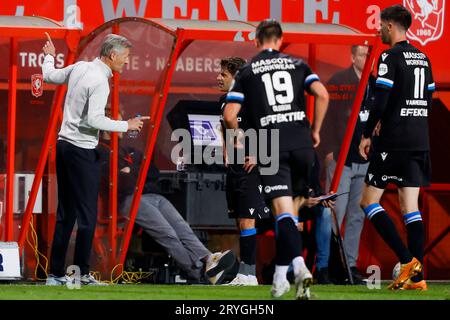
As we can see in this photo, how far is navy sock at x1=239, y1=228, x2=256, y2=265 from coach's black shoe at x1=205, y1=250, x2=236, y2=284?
29 cm

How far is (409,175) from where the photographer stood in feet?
37.7

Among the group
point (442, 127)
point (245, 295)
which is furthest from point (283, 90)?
point (442, 127)

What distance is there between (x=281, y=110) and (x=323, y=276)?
3.09 meters

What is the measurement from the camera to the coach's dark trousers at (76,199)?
11.8 m

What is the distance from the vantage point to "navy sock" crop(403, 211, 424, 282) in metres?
11.5

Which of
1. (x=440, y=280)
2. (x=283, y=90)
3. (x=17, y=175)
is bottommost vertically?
(x=440, y=280)

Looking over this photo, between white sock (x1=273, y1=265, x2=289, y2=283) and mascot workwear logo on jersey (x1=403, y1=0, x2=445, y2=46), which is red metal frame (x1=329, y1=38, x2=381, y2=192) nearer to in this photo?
mascot workwear logo on jersey (x1=403, y1=0, x2=445, y2=46)

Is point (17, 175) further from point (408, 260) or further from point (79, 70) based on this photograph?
point (408, 260)

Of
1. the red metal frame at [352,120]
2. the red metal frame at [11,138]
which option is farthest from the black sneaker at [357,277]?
the red metal frame at [11,138]

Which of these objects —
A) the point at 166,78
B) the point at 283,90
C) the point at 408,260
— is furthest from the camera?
the point at 166,78

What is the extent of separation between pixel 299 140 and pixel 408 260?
1596 millimetres

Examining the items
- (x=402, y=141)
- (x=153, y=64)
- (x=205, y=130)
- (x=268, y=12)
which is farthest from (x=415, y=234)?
(x=268, y=12)

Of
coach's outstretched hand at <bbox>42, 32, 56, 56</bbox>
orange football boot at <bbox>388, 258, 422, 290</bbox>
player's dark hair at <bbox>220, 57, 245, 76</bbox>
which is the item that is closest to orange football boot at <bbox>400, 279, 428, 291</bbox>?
orange football boot at <bbox>388, 258, 422, 290</bbox>

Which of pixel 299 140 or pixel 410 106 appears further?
pixel 410 106
